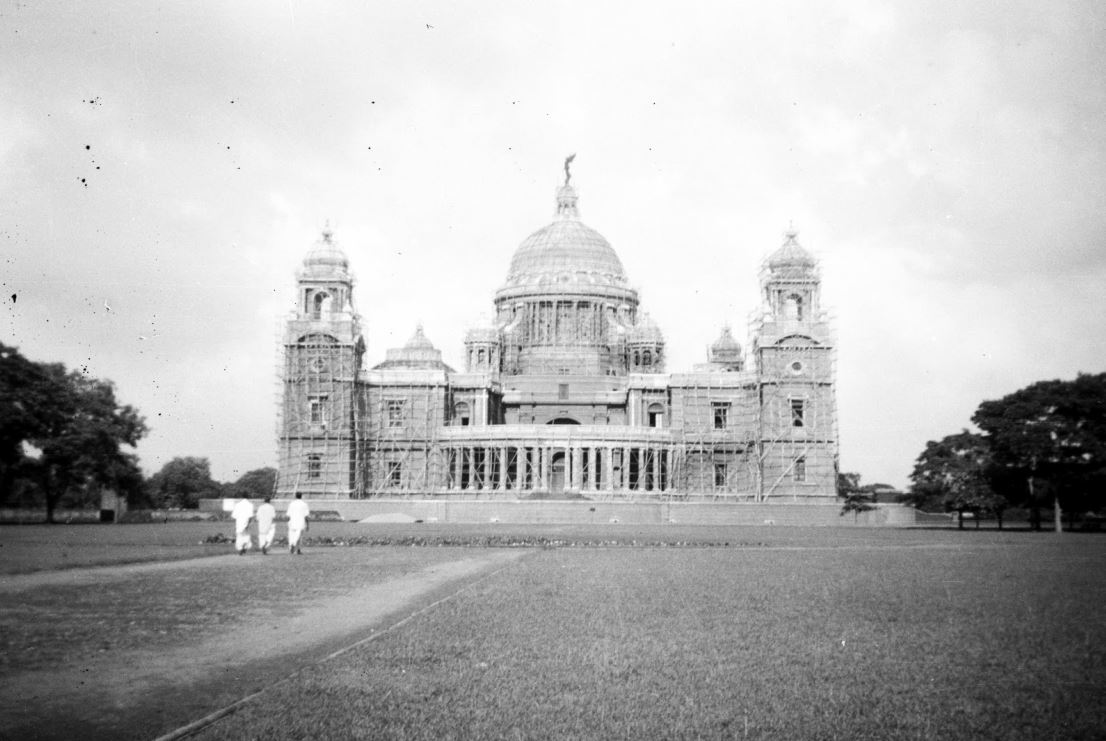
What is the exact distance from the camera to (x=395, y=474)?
310 feet

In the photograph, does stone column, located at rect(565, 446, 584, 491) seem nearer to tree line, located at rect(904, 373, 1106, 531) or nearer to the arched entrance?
the arched entrance

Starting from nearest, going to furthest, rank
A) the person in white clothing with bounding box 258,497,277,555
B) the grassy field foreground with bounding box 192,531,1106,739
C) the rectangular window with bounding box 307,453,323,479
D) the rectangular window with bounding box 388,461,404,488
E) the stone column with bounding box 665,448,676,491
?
1. the grassy field foreground with bounding box 192,531,1106,739
2. the person in white clothing with bounding box 258,497,277,555
3. the stone column with bounding box 665,448,676,491
4. the rectangular window with bounding box 307,453,323,479
5. the rectangular window with bounding box 388,461,404,488

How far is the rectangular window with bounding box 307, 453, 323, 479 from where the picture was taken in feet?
297

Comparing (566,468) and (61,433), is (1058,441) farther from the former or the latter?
(61,433)

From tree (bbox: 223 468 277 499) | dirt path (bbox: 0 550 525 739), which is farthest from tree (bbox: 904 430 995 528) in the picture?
tree (bbox: 223 468 277 499)

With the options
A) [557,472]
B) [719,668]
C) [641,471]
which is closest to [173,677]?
[719,668]

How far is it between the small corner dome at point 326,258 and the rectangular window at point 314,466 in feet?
51.9

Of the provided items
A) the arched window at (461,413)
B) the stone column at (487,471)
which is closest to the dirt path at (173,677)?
the stone column at (487,471)

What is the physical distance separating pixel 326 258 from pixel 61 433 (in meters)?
33.6

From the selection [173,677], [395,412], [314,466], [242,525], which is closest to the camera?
[173,677]

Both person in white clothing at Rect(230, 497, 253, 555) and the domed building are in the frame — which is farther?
the domed building

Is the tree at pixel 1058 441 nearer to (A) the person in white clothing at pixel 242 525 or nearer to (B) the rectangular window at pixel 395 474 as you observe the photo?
(A) the person in white clothing at pixel 242 525

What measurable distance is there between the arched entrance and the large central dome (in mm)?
22947

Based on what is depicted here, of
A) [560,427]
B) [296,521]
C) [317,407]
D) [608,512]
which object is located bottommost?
[608,512]
